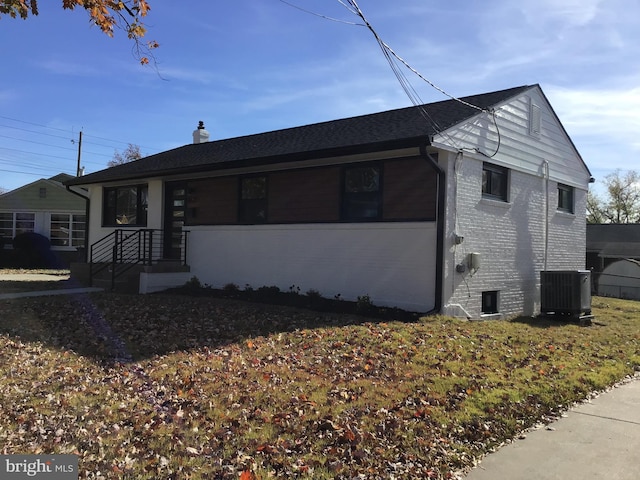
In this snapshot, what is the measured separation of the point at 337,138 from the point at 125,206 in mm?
8645

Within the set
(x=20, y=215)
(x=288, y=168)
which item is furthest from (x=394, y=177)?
(x=20, y=215)

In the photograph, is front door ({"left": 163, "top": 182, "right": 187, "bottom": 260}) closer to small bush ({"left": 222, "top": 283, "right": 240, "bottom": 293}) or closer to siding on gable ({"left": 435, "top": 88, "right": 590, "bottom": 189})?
small bush ({"left": 222, "top": 283, "right": 240, "bottom": 293})

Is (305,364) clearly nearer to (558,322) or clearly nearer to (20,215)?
(558,322)

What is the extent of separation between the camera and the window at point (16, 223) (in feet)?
94.1

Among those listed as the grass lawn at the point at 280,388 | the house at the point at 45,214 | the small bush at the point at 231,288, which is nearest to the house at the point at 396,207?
the small bush at the point at 231,288

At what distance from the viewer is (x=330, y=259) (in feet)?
39.2

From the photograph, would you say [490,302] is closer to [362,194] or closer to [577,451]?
[362,194]

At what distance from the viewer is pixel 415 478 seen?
12.5ft

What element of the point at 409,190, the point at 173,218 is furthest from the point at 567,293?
the point at 173,218

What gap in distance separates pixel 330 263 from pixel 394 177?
2.40 m

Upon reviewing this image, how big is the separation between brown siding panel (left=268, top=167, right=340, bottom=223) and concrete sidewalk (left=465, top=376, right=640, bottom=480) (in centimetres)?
740

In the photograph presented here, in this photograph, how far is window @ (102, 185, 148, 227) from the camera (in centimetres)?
1705

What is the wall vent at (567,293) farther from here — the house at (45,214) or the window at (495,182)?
the house at (45,214)

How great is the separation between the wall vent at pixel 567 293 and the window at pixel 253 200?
6960mm
